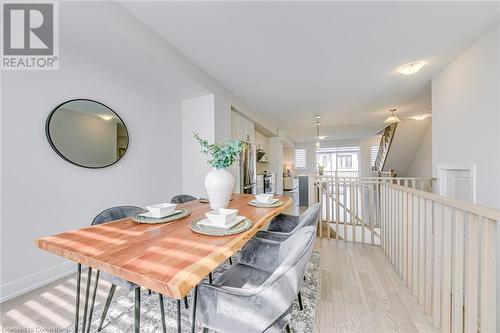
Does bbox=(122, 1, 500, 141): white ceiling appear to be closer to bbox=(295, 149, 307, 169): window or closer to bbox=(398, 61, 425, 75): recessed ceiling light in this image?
bbox=(398, 61, 425, 75): recessed ceiling light

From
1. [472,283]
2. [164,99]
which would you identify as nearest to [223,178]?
[472,283]

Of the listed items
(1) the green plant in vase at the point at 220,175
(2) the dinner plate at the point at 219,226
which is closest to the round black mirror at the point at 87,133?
(1) the green plant in vase at the point at 220,175

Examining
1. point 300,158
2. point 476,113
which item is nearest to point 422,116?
point 476,113

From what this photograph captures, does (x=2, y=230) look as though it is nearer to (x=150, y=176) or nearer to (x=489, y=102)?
(x=150, y=176)

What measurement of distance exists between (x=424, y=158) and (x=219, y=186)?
22.5 ft

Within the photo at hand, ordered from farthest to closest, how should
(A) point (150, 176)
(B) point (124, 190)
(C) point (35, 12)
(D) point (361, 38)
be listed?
(A) point (150, 176), (B) point (124, 190), (D) point (361, 38), (C) point (35, 12)

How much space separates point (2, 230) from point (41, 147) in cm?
76

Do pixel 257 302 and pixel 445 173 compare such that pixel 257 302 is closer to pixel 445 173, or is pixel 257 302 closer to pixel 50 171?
pixel 50 171

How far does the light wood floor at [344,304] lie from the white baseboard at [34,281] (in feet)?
0.20

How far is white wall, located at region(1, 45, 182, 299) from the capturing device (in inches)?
66.4

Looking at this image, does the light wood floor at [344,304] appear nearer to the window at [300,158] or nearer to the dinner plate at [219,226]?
the dinner plate at [219,226]

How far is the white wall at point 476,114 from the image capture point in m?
1.84

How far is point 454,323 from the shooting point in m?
1.27

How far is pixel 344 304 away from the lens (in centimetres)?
164
